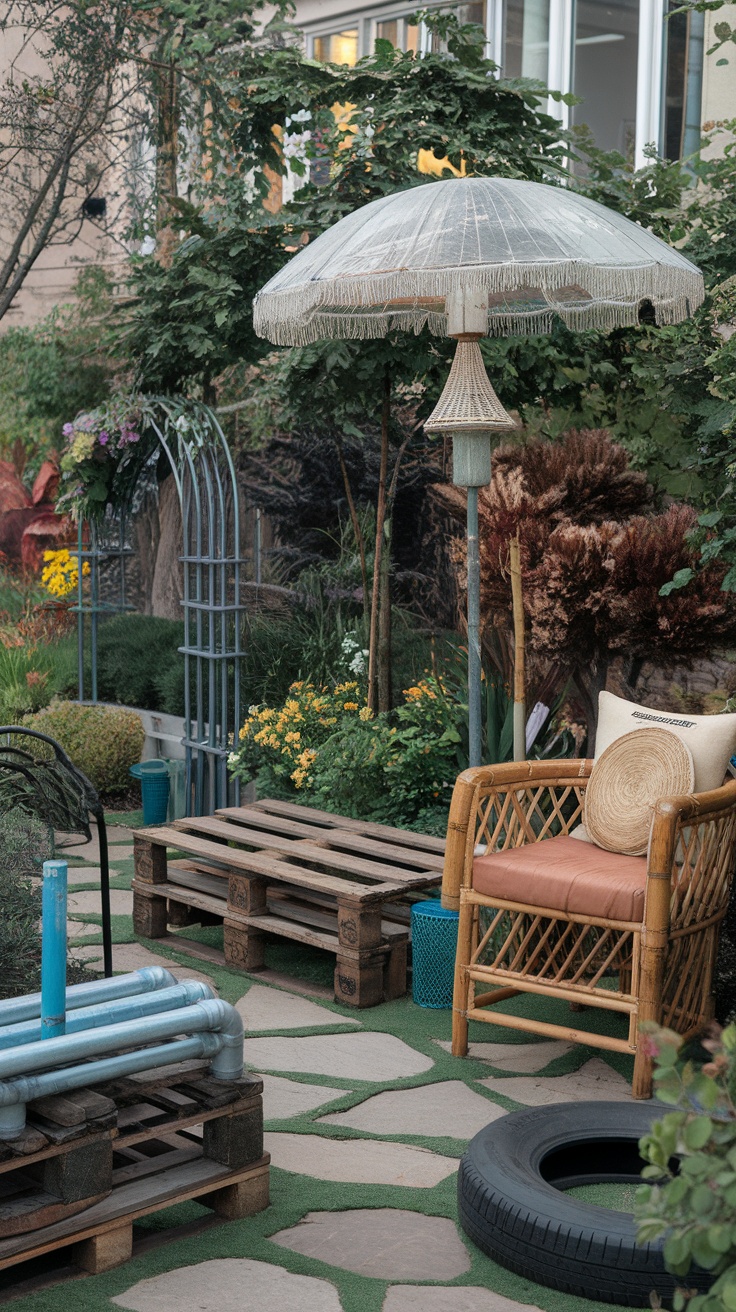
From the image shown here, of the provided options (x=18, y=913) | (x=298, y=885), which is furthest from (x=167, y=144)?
(x=18, y=913)

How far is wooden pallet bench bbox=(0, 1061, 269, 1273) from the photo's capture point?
2916mm

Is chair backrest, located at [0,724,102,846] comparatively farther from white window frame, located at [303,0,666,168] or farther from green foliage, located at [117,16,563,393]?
white window frame, located at [303,0,666,168]

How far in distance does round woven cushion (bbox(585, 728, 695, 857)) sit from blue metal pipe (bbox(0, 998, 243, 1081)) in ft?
5.56

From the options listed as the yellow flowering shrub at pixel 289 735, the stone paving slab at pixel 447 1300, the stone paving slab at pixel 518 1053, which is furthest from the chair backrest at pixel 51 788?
the stone paving slab at pixel 447 1300

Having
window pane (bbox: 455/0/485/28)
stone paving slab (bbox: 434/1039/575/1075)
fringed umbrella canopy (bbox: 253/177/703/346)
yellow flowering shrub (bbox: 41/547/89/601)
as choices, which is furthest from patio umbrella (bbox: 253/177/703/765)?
yellow flowering shrub (bbox: 41/547/89/601)

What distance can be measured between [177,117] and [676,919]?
8092mm

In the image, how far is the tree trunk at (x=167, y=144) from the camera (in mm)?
10141

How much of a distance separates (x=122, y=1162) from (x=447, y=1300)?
864 mm

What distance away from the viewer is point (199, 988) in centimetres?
338

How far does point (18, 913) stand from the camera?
3957 mm

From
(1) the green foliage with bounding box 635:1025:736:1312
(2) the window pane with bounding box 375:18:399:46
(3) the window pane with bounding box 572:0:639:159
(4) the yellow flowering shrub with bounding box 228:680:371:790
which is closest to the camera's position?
(1) the green foliage with bounding box 635:1025:736:1312

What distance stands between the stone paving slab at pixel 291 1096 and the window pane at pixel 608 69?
660cm

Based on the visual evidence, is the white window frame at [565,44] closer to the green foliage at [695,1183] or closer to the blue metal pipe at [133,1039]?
the blue metal pipe at [133,1039]

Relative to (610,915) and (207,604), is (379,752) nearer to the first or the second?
(207,604)
